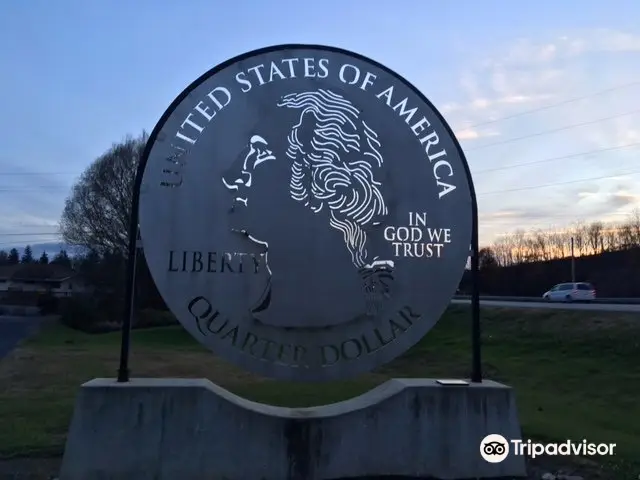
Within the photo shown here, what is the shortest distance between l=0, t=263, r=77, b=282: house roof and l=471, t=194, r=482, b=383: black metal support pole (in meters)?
96.4

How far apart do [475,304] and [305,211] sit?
209 cm

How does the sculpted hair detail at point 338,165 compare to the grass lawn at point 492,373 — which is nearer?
the sculpted hair detail at point 338,165

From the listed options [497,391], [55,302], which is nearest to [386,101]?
[497,391]

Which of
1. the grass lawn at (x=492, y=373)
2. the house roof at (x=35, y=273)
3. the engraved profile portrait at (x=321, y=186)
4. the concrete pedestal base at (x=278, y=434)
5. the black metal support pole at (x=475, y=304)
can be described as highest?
the house roof at (x=35, y=273)

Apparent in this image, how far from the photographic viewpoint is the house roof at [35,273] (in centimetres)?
9750

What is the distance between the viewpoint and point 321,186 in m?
6.64

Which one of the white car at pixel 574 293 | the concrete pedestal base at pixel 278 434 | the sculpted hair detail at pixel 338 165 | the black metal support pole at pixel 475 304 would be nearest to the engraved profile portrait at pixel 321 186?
the sculpted hair detail at pixel 338 165

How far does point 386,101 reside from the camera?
22.9 feet

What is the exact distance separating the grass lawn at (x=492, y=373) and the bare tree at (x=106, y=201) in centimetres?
1966

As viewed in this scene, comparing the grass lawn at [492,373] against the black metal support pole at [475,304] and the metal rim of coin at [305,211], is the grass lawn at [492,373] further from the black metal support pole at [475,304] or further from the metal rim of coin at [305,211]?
the metal rim of coin at [305,211]

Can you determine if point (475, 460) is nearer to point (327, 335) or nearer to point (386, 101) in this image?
point (327, 335)

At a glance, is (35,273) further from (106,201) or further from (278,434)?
(278,434)

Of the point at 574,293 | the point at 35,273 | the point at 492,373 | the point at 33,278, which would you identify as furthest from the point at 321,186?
the point at 35,273

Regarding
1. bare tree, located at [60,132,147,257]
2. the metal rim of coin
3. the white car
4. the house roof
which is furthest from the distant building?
the metal rim of coin
